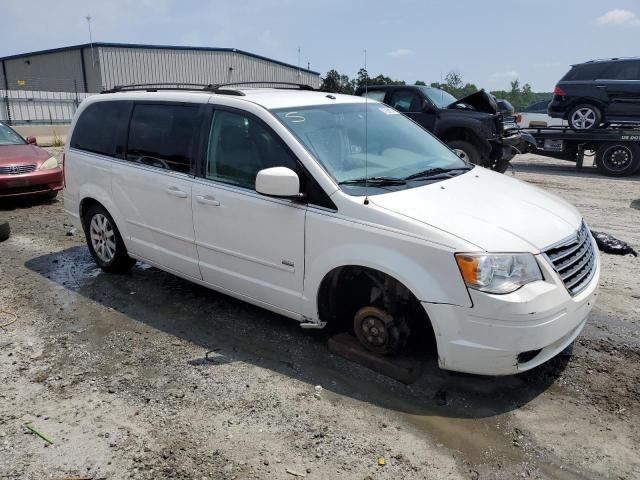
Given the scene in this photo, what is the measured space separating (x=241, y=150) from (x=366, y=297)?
4.78 feet

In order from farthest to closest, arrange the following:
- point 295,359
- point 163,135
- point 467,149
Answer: point 467,149, point 163,135, point 295,359

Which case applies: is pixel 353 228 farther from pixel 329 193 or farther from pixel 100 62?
pixel 100 62

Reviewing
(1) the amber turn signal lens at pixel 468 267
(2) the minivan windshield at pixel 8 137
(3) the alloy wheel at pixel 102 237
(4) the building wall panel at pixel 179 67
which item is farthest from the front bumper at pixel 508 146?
(4) the building wall panel at pixel 179 67

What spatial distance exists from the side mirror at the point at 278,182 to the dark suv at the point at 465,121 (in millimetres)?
7505

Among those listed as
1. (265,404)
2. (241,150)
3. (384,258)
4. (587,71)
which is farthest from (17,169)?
(587,71)

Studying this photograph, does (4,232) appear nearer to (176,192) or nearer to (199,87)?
(199,87)

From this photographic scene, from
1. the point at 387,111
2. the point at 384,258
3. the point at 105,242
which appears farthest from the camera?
the point at 105,242

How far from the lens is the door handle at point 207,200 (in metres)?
4.09

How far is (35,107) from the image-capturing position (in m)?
24.3

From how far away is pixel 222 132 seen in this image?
418 cm

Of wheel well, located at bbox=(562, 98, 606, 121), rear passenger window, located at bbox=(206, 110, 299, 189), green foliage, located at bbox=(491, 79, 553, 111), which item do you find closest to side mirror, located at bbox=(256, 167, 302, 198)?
rear passenger window, located at bbox=(206, 110, 299, 189)

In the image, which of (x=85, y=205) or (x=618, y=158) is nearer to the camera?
(x=85, y=205)

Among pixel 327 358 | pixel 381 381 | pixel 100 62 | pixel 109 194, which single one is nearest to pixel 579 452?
pixel 381 381

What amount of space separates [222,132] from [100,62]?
37.9 metres
